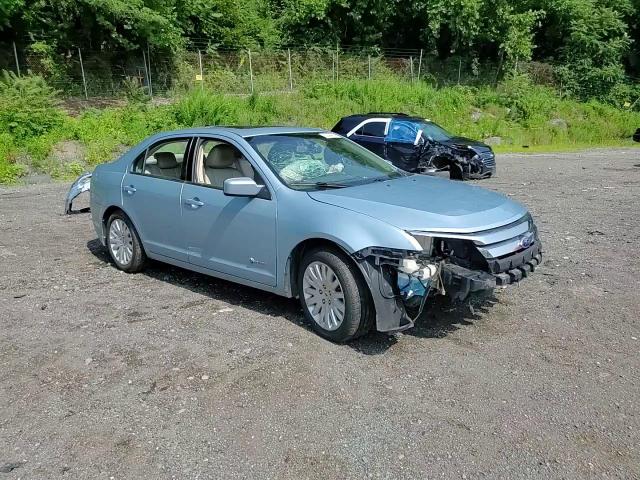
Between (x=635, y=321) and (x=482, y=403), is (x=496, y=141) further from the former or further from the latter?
(x=482, y=403)

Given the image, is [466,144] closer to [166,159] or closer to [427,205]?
[166,159]

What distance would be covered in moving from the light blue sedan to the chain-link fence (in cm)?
1723

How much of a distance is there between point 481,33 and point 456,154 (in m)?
19.2

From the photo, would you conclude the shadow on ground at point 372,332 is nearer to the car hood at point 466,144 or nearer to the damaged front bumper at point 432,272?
the damaged front bumper at point 432,272

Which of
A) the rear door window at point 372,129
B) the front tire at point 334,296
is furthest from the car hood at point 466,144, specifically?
the front tire at point 334,296

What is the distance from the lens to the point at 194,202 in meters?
5.79

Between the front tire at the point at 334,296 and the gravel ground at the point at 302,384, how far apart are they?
152 millimetres

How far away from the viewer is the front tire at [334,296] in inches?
178

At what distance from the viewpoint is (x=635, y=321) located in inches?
202

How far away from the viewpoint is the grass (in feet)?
55.2

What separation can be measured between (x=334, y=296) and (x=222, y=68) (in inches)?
916

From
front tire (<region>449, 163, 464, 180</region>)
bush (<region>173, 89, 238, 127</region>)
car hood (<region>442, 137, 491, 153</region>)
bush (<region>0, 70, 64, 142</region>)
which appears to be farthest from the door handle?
bush (<region>173, 89, 238, 127</region>)

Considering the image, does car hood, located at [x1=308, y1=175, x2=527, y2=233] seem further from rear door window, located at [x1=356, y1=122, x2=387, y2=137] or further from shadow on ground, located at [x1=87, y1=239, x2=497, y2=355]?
rear door window, located at [x1=356, y1=122, x2=387, y2=137]


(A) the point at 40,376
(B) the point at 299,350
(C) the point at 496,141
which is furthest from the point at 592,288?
(C) the point at 496,141
